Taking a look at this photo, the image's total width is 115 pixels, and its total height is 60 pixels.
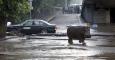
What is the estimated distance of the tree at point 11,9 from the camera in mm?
28906

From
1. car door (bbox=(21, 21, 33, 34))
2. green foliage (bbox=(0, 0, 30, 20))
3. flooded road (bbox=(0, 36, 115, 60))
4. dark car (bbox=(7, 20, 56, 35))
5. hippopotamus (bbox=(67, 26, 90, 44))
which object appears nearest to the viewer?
flooded road (bbox=(0, 36, 115, 60))

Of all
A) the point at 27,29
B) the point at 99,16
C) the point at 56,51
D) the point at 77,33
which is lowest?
the point at 99,16

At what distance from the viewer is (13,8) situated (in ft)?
97.1

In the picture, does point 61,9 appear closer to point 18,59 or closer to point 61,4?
point 61,4

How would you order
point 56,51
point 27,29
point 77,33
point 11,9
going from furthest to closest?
point 27,29 → point 11,9 → point 77,33 → point 56,51

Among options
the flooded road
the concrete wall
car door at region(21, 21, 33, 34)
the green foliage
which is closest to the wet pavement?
the flooded road

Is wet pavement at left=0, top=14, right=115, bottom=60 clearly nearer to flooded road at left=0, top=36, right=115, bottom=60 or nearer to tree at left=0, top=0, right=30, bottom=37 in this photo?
flooded road at left=0, top=36, right=115, bottom=60

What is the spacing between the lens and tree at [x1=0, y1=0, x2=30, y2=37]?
94.8 ft

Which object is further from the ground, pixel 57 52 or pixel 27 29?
pixel 57 52

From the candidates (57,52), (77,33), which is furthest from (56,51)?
(77,33)

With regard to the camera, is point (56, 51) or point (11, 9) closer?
point (56, 51)

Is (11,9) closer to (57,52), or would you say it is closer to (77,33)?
(77,33)

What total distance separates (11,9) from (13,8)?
166mm

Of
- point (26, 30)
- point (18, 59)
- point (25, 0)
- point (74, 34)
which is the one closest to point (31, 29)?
point (26, 30)
